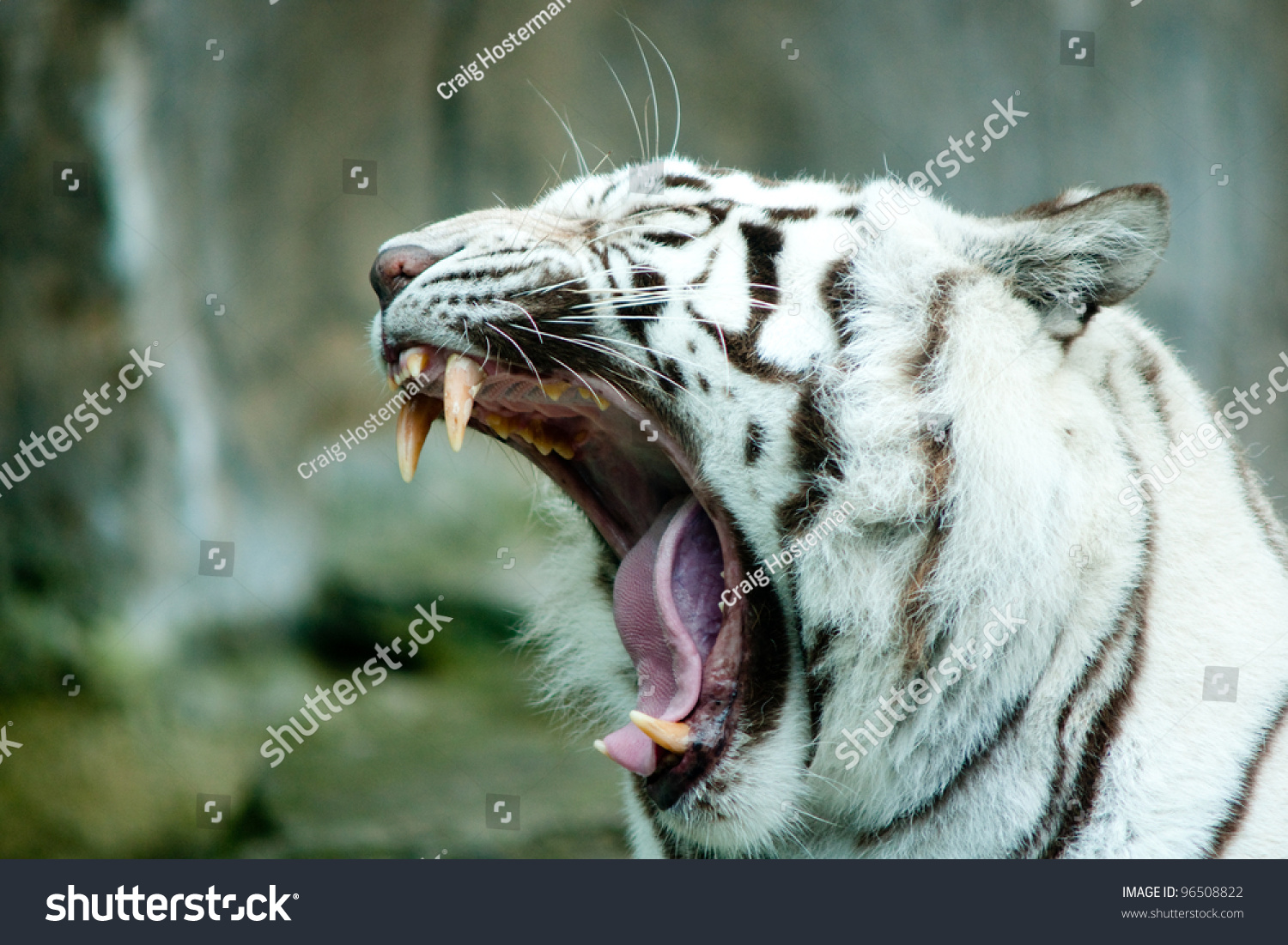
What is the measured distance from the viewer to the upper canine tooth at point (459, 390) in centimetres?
96

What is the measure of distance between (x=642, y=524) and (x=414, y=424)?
1.01ft

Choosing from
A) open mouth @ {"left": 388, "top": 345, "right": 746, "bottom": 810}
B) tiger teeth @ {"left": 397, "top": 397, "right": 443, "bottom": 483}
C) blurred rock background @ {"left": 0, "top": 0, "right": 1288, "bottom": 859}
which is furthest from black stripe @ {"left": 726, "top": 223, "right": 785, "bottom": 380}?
blurred rock background @ {"left": 0, "top": 0, "right": 1288, "bottom": 859}

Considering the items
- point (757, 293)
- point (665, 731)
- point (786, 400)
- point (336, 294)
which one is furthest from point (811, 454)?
point (336, 294)

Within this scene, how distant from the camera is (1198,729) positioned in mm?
917

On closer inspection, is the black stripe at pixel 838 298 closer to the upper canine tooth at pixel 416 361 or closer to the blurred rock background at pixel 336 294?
the upper canine tooth at pixel 416 361

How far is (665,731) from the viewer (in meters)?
0.99

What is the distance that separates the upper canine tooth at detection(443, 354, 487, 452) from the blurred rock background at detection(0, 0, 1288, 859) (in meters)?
1.53

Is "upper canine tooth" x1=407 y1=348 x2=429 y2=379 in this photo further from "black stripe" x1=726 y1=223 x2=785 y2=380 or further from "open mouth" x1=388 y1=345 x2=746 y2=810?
"black stripe" x1=726 y1=223 x2=785 y2=380

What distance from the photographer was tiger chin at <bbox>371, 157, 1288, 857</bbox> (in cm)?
92

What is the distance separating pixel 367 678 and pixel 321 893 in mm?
1639

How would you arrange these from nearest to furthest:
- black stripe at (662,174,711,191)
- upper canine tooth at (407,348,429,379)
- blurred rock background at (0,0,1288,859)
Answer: upper canine tooth at (407,348,429,379), black stripe at (662,174,711,191), blurred rock background at (0,0,1288,859)

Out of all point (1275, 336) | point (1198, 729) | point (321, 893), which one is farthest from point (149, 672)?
point (1275, 336)

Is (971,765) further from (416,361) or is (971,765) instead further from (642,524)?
(416,361)

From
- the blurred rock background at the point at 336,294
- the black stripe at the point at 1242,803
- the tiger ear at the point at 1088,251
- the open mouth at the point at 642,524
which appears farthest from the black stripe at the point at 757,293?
the blurred rock background at the point at 336,294
